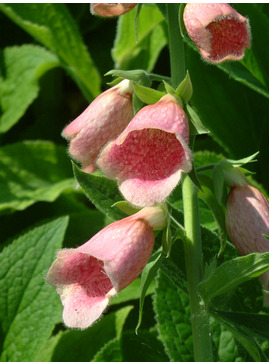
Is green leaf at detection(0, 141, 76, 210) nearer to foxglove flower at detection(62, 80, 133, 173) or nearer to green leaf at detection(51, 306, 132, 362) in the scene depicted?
green leaf at detection(51, 306, 132, 362)

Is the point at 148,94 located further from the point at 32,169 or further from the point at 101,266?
the point at 32,169

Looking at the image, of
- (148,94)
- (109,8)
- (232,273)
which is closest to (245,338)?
(232,273)

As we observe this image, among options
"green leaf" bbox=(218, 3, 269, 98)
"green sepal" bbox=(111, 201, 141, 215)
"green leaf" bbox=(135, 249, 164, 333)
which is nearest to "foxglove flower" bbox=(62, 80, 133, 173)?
"green sepal" bbox=(111, 201, 141, 215)

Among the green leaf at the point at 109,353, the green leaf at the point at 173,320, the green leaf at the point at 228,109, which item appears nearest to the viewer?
the green leaf at the point at 173,320

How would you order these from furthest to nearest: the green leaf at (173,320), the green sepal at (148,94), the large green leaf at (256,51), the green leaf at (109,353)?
the large green leaf at (256,51), the green leaf at (109,353), the green leaf at (173,320), the green sepal at (148,94)

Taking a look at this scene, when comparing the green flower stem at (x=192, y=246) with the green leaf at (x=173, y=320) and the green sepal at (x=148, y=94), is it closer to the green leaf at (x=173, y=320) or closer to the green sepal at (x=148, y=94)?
the green sepal at (x=148, y=94)

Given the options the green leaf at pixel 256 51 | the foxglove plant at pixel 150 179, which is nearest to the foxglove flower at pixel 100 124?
the foxglove plant at pixel 150 179

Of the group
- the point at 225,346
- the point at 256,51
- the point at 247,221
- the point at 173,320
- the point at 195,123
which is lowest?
the point at 225,346
